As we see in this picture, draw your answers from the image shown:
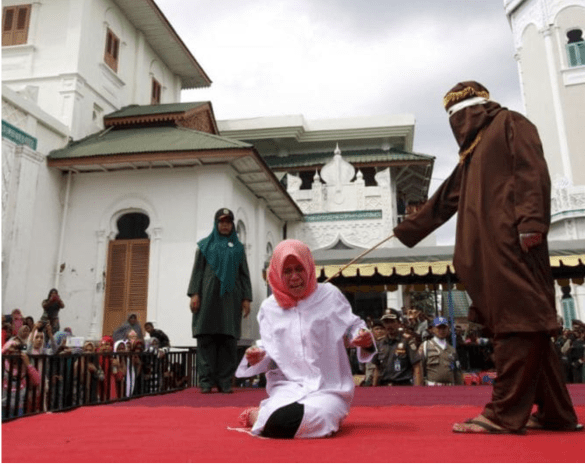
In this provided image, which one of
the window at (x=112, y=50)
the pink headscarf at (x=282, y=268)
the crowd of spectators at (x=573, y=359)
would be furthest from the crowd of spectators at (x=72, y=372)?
the window at (x=112, y=50)

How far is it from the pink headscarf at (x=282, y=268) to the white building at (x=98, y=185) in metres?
7.83

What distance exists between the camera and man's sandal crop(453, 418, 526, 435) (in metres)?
2.20

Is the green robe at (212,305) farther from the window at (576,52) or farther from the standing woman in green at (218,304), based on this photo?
the window at (576,52)

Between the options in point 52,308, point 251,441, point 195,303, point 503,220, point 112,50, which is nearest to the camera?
point 251,441

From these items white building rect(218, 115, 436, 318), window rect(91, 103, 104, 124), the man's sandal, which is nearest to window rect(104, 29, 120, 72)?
window rect(91, 103, 104, 124)

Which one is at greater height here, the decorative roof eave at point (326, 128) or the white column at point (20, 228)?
the decorative roof eave at point (326, 128)

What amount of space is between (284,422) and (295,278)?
0.72 metres

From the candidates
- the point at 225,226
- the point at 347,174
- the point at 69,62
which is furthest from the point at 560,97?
the point at 225,226

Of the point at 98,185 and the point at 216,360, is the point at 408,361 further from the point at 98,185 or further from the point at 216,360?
the point at 98,185

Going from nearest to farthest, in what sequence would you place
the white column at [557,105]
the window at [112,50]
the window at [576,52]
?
the window at [112,50] < the white column at [557,105] < the window at [576,52]

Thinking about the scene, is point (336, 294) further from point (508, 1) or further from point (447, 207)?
point (508, 1)

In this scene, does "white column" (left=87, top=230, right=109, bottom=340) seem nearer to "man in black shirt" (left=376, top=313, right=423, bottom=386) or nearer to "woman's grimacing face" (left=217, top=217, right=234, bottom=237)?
"woman's grimacing face" (left=217, top=217, right=234, bottom=237)

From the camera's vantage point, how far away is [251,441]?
220 centimetres

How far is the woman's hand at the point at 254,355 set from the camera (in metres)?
2.63
